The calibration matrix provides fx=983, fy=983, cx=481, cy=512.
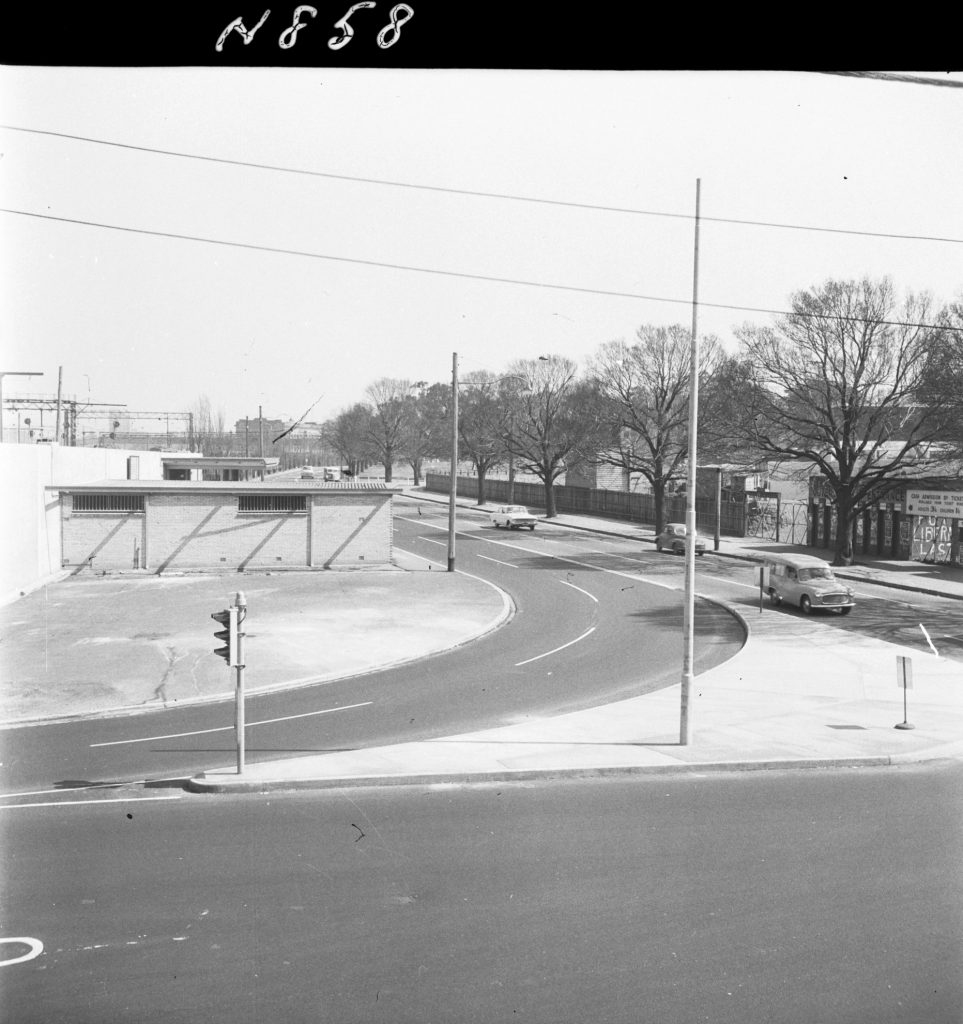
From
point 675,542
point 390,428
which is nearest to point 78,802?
point 675,542

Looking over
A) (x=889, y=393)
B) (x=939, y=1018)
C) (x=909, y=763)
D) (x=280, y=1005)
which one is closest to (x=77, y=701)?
(x=280, y=1005)

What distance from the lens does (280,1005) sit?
6.80 meters

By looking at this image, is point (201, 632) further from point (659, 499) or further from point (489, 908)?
point (659, 499)

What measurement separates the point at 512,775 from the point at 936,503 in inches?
1252

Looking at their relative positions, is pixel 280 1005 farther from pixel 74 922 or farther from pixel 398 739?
pixel 398 739

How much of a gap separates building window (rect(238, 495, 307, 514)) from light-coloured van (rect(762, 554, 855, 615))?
17.8m

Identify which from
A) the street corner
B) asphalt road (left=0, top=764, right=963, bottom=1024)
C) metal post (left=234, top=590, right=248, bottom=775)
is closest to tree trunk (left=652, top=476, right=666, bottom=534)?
the street corner

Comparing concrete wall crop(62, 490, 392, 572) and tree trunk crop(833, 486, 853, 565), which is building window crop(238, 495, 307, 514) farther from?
tree trunk crop(833, 486, 853, 565)

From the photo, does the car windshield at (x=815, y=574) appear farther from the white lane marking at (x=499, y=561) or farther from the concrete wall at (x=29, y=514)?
the concrete wall at (x=29, y=514)

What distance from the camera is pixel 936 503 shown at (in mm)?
39156

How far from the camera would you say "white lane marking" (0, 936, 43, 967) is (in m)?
7.45

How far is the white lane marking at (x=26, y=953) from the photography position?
745 centimetres

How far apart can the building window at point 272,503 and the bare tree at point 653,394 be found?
Answer: 2157cm

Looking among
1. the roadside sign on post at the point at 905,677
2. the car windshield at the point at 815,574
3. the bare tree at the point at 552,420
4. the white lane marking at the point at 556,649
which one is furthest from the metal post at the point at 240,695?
the bare tree at the point at 552,420
